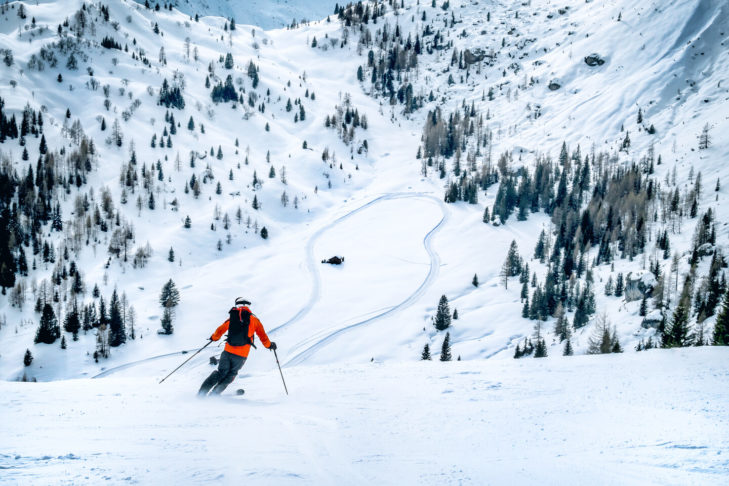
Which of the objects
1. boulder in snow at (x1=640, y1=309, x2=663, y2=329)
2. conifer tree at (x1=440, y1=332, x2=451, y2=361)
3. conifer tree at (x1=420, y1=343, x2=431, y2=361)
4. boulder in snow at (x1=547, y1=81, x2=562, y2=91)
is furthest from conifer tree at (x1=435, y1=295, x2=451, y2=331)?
boulder in snow at (x1=547, y1=81, x2=562, y2=91)

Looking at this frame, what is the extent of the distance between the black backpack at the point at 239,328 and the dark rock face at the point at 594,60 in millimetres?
115982

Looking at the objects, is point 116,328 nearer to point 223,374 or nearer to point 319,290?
point 319,290

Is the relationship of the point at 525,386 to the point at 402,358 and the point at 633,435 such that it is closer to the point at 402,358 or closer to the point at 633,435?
the point at 633,435

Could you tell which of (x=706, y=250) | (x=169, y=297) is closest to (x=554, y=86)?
(x=706, y=250)

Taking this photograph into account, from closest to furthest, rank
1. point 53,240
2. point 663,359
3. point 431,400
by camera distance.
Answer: point 431,400, point 663,359, point 53,240

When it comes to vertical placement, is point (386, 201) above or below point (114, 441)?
above

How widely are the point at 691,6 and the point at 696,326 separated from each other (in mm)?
89213

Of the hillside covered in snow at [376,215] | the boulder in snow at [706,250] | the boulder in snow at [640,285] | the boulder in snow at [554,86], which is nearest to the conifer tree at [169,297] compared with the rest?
the hillside covered in snow at [376,215]

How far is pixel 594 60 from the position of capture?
336ft

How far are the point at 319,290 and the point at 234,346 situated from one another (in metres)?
40.2

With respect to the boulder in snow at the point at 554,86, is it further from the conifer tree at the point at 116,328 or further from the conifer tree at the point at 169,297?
the conifer tree at the point at 116,328

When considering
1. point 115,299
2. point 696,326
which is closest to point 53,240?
point 115,299

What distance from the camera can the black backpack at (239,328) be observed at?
11.4 meters

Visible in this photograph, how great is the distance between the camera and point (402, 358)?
41.3 metres
